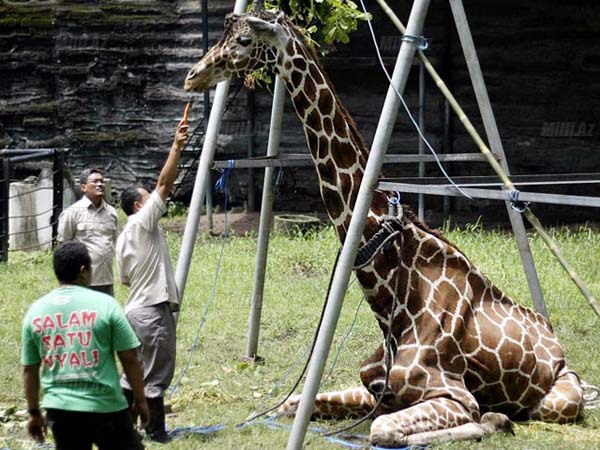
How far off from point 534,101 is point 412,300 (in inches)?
354

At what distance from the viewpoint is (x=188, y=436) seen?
23.7ft

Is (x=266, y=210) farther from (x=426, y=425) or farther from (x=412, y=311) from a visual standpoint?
(x=426, y=425)

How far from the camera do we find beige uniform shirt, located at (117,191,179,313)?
7074 millimetres

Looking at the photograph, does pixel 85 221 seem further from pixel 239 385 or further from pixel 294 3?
pixel 294 3

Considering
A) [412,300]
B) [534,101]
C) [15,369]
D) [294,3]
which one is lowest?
[15,369]

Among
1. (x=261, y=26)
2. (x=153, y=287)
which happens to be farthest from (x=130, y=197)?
(x=261, y=26)

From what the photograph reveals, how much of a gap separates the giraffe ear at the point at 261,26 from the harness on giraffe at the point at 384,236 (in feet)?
4.80

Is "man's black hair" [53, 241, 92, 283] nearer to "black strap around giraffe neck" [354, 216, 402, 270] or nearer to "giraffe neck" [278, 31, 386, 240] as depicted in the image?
"black strap around giraffe neck" [354, 216, 402, 270]

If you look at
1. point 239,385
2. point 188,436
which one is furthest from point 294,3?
point 188,436

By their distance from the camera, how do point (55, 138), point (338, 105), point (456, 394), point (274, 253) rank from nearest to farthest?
point (456, 394) < point (338, 105) < point (274, 253) < point (55, 138)

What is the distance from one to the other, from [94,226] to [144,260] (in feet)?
6.92

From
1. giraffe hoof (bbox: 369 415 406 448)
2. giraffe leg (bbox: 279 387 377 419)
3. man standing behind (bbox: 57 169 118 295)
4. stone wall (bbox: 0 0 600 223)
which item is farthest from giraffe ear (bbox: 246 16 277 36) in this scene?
stone wall (bbox: 0 0 600 223)

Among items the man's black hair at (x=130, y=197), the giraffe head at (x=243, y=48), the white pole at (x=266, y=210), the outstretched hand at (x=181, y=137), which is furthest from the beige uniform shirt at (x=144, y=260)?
the white pole at (x=266, y=210)

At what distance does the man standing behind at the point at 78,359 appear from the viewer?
5.17m
